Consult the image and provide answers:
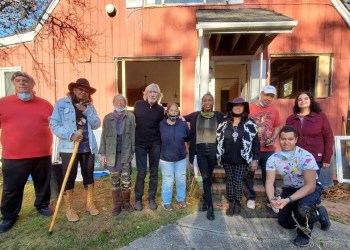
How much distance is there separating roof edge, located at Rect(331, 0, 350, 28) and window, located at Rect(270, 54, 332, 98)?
841 millimetres

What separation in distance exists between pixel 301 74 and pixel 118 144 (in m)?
4.96

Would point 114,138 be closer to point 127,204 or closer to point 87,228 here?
point 127,204

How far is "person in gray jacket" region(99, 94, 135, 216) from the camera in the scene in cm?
343

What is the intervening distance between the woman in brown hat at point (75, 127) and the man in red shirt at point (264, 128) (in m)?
2.23

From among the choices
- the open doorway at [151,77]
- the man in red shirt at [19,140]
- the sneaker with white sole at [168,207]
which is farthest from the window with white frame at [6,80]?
the sneaker with white sole at [168,207]

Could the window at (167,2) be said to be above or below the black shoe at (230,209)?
above

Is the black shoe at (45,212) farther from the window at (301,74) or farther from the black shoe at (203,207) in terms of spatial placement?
the window at (301,74)

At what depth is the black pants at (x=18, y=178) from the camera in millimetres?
3266

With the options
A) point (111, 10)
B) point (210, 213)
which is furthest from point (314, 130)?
point (111, 10)

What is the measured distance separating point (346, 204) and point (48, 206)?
4670mm

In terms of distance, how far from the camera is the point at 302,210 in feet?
9.14

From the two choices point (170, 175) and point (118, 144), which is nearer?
point (118, 144)

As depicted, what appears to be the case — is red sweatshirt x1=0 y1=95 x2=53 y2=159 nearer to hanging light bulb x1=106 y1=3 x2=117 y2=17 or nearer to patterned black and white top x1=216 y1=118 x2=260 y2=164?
patterned black and white top x1=216 y1=118 x2=260 y2=164

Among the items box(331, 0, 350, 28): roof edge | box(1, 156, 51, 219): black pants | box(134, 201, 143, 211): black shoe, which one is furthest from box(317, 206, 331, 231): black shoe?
box(331, 0, 350, 28): roof edge
